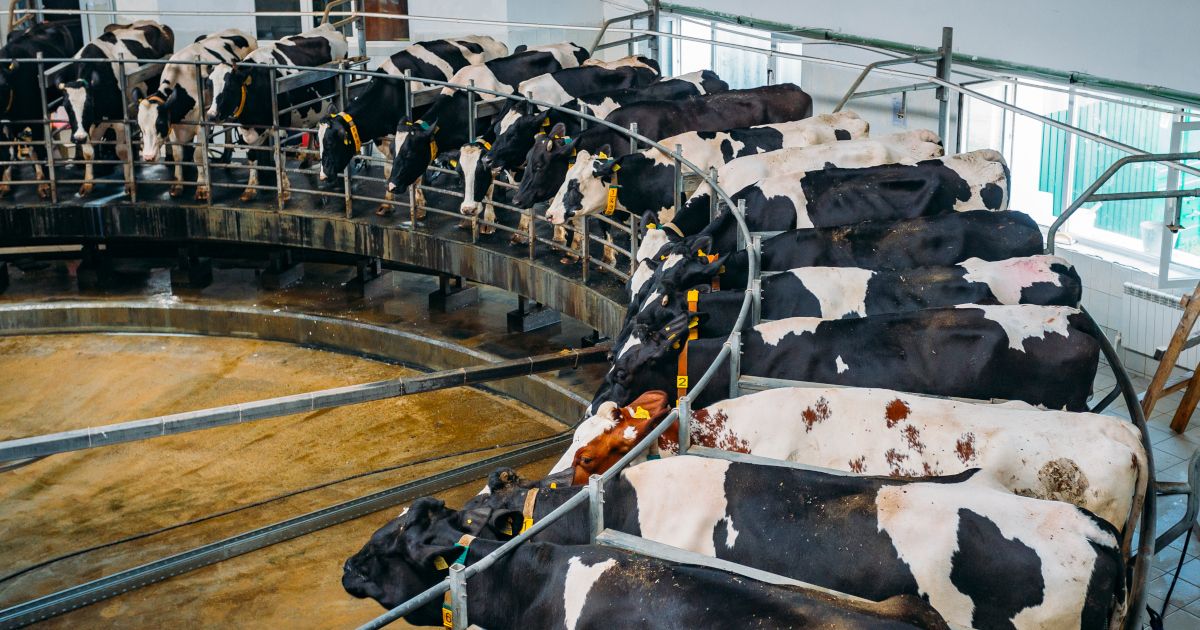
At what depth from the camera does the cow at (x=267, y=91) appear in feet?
35.1

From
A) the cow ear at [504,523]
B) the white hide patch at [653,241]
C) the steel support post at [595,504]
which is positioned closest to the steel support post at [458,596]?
the steel support post at [595,504]

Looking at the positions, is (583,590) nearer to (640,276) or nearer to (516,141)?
(640,276)

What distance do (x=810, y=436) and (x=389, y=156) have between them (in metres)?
7.65

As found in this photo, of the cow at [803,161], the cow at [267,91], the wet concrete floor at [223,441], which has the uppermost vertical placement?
the cow at [267,91]

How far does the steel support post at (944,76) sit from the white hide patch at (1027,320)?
155 inches

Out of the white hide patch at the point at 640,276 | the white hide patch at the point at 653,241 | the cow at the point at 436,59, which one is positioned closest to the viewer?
the white hide patch at the point at 640,276

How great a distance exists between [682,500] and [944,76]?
5983 mm

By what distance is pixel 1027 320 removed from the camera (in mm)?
4926

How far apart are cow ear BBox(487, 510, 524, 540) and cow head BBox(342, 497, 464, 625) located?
14 cm

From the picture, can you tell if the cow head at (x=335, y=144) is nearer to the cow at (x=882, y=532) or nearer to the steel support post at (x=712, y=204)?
the steel support post at (x=712, y=204)

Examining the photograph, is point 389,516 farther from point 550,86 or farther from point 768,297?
point 550,86

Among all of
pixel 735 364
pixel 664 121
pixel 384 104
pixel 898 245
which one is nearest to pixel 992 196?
pixel 898 245

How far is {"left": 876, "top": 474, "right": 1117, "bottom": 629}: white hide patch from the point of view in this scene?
3.24 metres

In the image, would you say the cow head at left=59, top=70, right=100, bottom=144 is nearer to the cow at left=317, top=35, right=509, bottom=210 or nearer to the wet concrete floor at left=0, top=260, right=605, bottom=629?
the wet concrete floor at left=0, top=260, right=605, bottom=629
